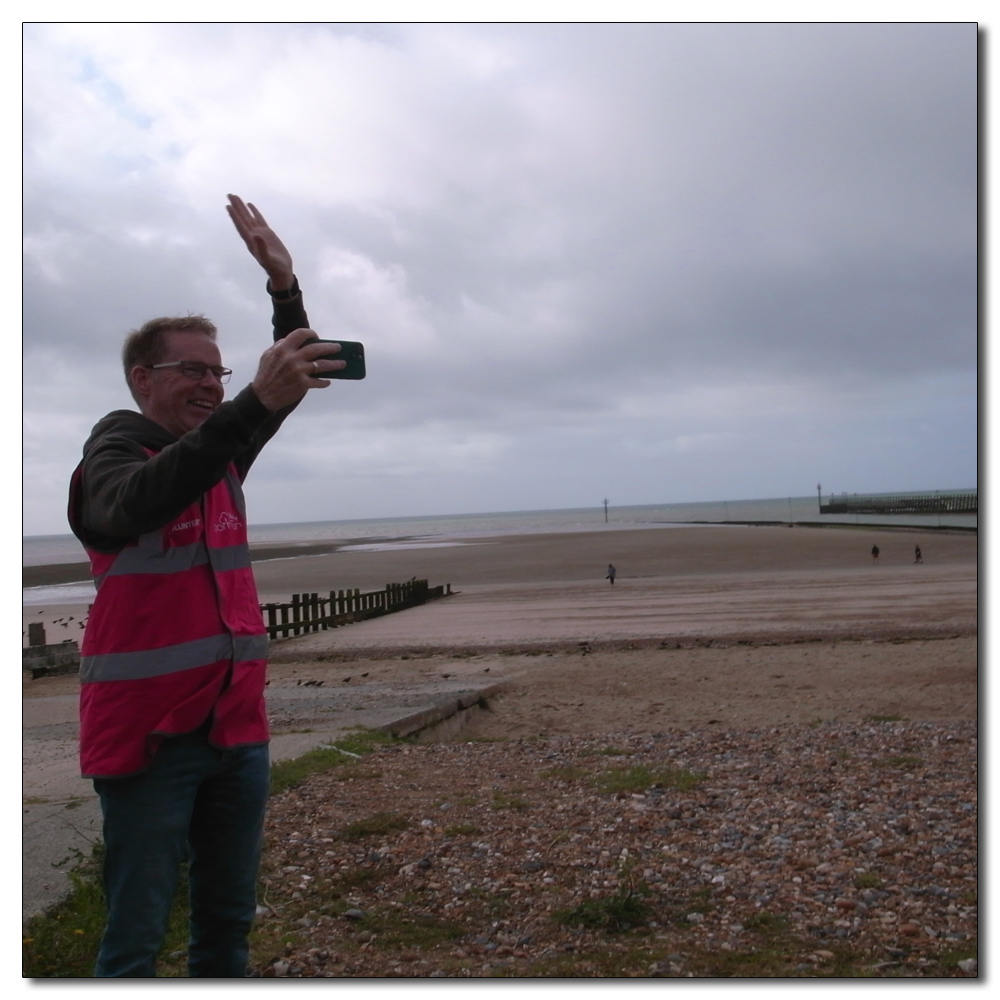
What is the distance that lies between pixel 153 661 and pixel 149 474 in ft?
1.65

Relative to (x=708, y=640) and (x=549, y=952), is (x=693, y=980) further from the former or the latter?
(x=708, y=640)

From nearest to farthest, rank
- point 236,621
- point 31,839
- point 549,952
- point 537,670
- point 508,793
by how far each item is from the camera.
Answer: point 236,621, point 549,952, point 31,839, point 508,793, point 537,670

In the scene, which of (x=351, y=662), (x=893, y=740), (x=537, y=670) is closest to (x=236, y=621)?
(x=893, y=740)

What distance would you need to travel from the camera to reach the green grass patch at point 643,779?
19.2 feet

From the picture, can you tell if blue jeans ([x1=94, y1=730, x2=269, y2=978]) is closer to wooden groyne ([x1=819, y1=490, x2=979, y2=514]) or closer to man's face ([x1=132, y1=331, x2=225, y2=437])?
man's face ([x1=132, y1=331, x2=225, y2=437])

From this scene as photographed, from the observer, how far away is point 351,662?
14.9 metres

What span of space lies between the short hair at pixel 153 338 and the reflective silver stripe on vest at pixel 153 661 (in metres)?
0.80

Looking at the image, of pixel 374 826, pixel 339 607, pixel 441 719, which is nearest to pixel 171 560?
pixel 374 826

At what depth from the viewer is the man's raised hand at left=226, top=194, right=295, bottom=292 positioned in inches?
110

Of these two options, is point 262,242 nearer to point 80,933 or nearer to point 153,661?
point 153,661

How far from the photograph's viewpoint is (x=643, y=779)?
19.8ft

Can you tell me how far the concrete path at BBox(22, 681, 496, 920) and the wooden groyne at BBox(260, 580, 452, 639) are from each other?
6804 mm

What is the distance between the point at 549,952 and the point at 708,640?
38.7 feet

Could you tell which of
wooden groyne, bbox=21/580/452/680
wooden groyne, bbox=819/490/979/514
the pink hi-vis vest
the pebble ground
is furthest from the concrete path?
wooden groyne, bbox=819/490/979/514
